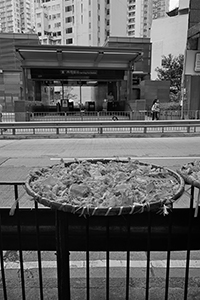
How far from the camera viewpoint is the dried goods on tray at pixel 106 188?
1.54 m

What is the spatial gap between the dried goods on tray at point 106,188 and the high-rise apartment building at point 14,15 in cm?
14250

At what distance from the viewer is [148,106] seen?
2903cm

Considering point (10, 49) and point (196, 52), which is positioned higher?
point (10, 49)

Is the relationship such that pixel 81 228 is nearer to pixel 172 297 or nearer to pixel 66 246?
pixel 66 246

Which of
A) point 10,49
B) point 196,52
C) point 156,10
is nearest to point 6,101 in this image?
point 10,49

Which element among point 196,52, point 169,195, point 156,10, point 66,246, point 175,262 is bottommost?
point 175,262

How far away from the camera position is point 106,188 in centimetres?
175

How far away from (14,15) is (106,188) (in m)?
→ 153

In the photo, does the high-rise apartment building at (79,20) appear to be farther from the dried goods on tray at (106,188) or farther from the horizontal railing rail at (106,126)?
the dried goods on tray at (106,188)

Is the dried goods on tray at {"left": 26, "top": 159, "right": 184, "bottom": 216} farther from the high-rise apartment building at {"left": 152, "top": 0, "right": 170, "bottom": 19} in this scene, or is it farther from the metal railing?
the high-rise apartment building at {"left": 152, "top": 0, "right": 170, "bottom": 19}

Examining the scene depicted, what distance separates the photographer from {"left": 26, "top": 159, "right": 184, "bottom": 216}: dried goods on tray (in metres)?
1.54

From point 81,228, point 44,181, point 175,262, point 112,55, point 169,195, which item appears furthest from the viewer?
point 112,55

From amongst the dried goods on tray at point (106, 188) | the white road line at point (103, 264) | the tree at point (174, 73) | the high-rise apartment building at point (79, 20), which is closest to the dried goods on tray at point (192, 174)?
the dried goods on tray at point (106, 188)

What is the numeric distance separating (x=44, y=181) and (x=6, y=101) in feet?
101
